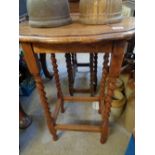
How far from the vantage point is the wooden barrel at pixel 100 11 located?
0.69m

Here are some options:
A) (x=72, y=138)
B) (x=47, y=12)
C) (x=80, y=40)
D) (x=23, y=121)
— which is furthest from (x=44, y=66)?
(x=80, y=40)

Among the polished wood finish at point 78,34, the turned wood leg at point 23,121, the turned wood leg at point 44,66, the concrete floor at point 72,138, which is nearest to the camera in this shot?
the polished wood finish at point 78,34

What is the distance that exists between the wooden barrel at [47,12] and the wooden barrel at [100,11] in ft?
0.30

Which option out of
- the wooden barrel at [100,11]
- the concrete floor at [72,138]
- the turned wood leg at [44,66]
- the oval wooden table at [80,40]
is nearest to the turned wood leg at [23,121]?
the concrete floor at [72,138]

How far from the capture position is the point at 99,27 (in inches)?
27.8

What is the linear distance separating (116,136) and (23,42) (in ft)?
2.93

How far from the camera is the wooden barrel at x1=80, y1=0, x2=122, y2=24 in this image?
2.26 ft

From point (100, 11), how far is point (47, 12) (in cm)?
22

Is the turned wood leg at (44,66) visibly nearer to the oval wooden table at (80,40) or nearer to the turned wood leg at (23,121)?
the turned wood leg at (23,121)

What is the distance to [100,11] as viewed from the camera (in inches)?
27.7

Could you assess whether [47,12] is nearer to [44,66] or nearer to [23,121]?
[23,121]
